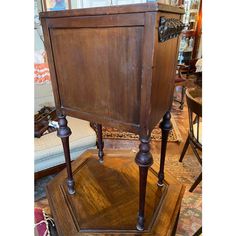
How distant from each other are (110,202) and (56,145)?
2.12ft

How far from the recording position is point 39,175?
4.79ft

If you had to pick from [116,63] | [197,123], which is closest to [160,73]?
[116,63]

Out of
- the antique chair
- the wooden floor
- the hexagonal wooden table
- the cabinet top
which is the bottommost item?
the wooden floor

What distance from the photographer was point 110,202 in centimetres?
97

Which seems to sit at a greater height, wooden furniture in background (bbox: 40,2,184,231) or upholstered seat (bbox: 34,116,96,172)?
wooden furniture in background (bbox: 40,2,184,231)

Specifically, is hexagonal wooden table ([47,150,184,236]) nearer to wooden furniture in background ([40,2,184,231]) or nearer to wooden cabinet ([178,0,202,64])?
wooden furniture in background ([40,2,184,231])

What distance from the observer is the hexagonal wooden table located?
2.76 feet

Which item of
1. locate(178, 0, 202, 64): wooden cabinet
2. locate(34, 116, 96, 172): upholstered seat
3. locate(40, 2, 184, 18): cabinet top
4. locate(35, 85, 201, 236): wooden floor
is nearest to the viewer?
locate(40, 2, 184, 18): cabinet top

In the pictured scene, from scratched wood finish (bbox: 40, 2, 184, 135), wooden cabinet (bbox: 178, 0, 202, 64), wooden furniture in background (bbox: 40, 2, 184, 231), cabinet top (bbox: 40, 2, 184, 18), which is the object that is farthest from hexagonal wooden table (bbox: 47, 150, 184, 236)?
wooden cabinet (bbox: 178, 0, 202, 64)

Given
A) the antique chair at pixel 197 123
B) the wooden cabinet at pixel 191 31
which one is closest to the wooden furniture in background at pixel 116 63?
the antique chair at pixel 197 123

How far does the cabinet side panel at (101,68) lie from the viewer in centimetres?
59
